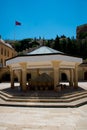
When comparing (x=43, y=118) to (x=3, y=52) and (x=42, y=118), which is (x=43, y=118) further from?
(x=3, y=52)

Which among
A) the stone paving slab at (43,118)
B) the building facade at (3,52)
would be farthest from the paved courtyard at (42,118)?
the building facade at (3,52)

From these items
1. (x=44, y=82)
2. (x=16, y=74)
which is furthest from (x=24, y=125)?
(x=16, y=74)

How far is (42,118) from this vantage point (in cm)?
860

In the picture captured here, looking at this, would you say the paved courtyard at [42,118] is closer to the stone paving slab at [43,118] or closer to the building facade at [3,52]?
the stone paving slab at [43,118]

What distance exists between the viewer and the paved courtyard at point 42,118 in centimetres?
732

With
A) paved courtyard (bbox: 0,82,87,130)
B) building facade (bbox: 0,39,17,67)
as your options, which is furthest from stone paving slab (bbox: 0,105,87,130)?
building facade (bbox: 0,39,17,67)


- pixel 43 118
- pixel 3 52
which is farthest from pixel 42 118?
pixel 3 52

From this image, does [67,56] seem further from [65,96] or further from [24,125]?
[24,125]

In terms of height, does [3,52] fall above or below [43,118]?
above

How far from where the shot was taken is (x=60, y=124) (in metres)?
A: 7.62

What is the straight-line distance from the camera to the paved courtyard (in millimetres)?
7324

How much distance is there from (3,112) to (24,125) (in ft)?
8.68

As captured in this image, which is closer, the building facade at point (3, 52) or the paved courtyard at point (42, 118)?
the paved courtyard at point (42, 118)

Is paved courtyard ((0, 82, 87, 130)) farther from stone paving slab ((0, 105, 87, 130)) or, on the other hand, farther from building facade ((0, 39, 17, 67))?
building facade ((0, 39, 17, 67))
